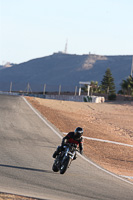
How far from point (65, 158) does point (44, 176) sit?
98cm

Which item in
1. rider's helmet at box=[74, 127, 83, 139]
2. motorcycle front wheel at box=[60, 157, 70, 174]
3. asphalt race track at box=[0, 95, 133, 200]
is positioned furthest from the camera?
rider's helmet at box=[74, 127, 83, 139]

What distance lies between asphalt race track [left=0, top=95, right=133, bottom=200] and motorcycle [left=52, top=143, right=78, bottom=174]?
22 cm

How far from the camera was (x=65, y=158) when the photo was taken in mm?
13109

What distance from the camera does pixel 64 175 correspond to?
43.3ft

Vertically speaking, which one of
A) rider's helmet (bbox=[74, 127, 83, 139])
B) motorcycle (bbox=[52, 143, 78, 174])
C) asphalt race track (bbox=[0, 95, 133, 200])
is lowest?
asphalt race track (bbox=[0, 95, 133, 200])

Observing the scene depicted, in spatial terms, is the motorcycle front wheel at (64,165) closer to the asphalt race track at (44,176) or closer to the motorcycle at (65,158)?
the motorcycle at (65,158)

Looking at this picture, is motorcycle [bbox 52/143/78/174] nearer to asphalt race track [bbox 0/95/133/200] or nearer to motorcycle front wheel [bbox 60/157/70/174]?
motorcycle front wheel [bbox 60/157/70/174]

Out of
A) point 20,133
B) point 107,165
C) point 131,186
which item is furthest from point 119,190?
point 20,133

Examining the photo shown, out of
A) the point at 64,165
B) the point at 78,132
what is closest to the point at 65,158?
the point at 64,165

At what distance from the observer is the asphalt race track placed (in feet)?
34.6

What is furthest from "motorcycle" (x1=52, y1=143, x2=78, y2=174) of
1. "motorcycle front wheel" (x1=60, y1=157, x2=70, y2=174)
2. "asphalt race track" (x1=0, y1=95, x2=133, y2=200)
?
"asphalt race track" (x1=0, y1=95, x2=133, y2=200)

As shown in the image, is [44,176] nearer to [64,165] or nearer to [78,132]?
[64,165]

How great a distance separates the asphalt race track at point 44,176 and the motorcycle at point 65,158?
0.22 m

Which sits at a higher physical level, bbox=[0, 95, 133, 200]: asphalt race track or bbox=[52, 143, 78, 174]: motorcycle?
bbox=[52, 143, 78, 174]: motorcycle
